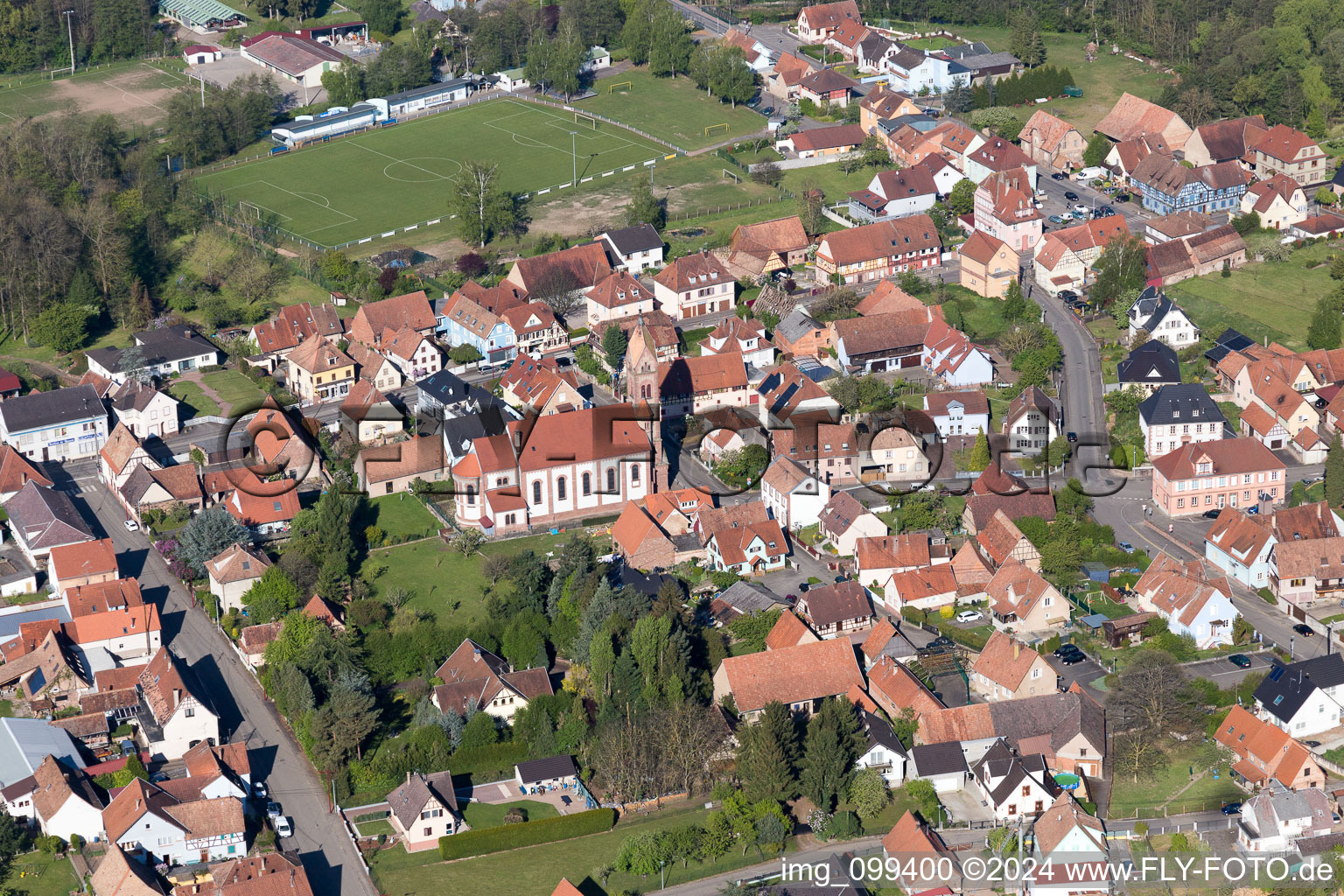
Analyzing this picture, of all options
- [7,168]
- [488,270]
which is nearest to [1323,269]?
[488,270]

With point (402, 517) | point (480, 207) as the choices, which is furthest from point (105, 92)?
point (402, 517)

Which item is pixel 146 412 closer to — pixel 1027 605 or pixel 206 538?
pixel 206 538

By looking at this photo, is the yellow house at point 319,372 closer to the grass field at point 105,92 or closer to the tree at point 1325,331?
the grass field at point 105,92

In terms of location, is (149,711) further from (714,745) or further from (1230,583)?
(1230,583)

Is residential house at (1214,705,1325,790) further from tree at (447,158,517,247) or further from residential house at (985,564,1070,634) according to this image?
tree at (447,158,517,247)

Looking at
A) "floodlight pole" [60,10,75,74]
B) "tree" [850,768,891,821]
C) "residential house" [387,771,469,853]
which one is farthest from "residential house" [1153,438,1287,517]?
"floodlight pole" [60,10,75,74]
